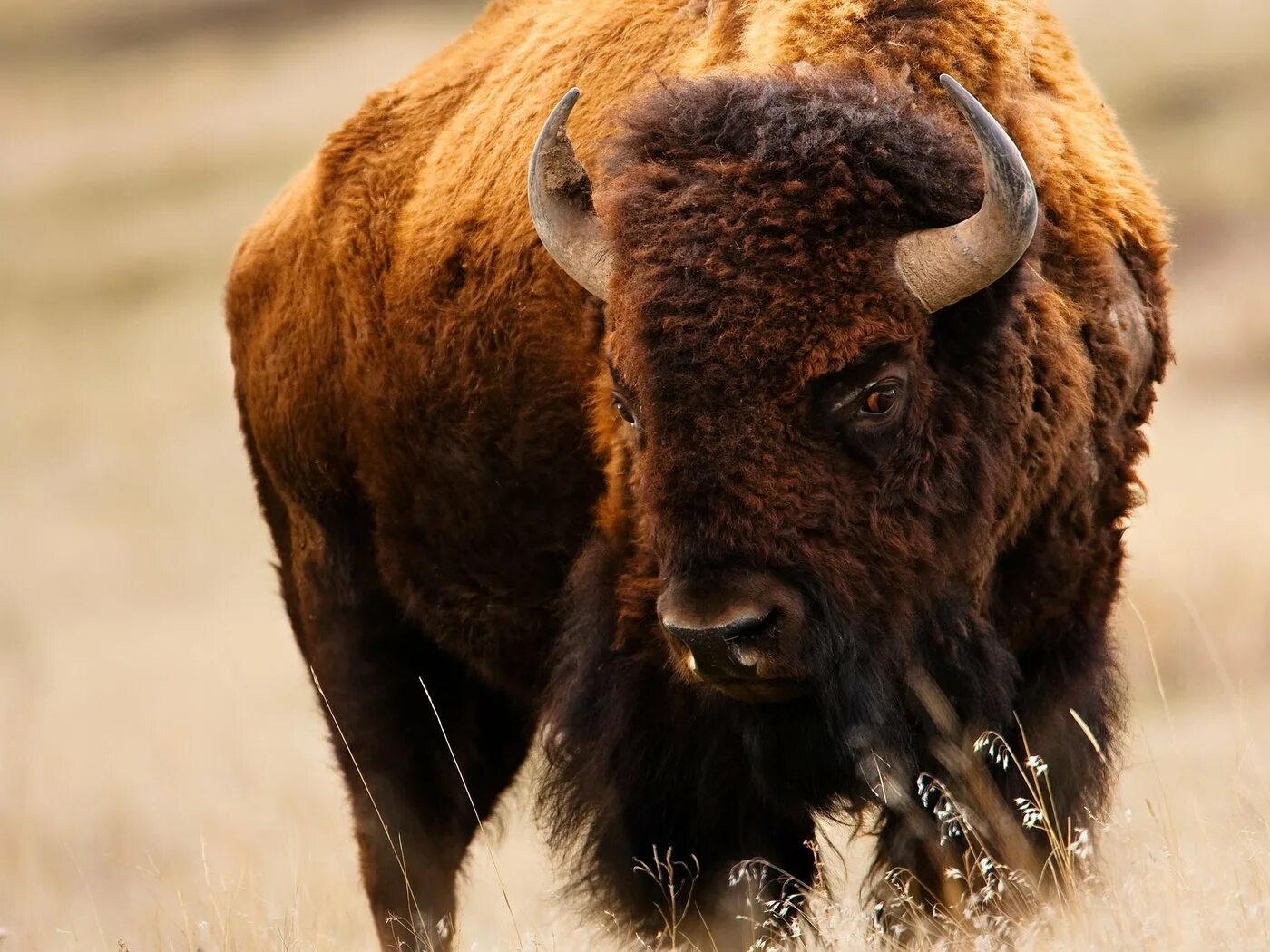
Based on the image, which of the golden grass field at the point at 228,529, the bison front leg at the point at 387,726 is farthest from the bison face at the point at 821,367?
the bison front leg at the point at 387,726

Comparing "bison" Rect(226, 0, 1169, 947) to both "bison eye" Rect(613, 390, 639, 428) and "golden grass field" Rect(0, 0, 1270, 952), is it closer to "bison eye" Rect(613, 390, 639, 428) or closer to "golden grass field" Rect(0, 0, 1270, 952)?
"bison eye" Rect(613, 390, 639, 428)

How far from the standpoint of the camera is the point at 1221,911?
3582 millimetres

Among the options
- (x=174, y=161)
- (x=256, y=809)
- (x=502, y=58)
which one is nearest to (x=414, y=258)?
(x=502, y=58)

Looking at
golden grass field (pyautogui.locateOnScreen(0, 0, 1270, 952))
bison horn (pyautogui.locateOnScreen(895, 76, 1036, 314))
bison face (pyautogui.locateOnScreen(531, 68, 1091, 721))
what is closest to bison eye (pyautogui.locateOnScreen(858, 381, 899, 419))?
bison face (pyautogui.locateOnScreen(531, 68, 1091, 721))

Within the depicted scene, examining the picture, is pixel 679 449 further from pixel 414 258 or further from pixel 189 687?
pixel 189 687

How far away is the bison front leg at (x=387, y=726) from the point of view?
554 cm

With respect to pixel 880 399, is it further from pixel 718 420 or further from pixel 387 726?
pixel 387 726

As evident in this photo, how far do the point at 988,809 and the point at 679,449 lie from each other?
1192 mm

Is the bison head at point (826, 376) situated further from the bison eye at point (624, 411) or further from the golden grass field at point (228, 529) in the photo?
the golden grass field at point (228, 529)

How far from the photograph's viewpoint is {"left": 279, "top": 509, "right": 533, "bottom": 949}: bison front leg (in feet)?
18.2

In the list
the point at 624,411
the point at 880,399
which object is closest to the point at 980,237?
the point at 880,399

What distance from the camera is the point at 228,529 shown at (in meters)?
23.7

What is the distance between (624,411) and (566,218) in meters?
0.48

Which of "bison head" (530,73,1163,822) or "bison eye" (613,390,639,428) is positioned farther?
"bison eye" (613,390,639,428)
